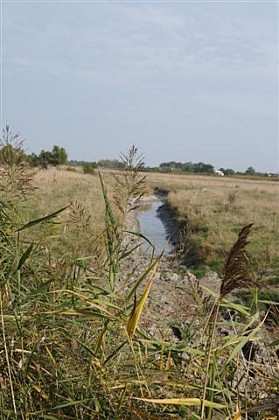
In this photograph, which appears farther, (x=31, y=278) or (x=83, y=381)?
(x=31, y=278)

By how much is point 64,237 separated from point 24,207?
0.30 metres

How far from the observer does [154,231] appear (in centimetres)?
2442

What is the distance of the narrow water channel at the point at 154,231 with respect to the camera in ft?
8.45

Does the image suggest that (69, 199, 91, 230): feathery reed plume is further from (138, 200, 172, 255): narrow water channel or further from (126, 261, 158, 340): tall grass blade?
(126, 261, 158, 340): tall grass blade

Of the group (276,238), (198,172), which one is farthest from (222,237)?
(198,172)

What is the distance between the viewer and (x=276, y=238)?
64.3 feet

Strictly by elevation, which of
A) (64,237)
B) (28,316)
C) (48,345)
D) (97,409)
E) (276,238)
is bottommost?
(276,238)

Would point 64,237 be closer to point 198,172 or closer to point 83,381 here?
point 83,381

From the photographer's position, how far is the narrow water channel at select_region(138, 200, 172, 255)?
257 centimetres

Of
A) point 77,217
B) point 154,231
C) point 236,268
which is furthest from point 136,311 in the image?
point 154,231

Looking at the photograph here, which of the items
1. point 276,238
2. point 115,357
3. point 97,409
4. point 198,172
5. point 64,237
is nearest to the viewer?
point 97,409

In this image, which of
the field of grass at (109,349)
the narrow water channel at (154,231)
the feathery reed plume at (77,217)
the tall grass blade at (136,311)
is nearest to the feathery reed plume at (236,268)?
the field of grass at (109,349)

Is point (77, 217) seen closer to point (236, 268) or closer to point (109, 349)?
point (109, 349)

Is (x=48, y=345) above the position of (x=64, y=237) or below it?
below
